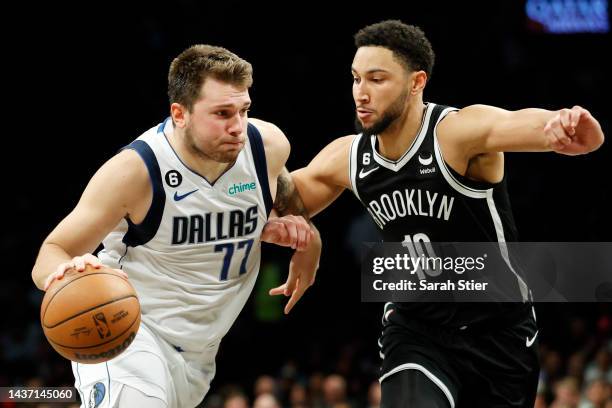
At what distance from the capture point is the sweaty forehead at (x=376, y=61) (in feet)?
15.9

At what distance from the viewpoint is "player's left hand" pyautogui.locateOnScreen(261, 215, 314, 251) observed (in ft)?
16.0

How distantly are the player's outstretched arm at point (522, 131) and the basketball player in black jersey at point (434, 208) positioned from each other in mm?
10

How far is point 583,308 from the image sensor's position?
10.7m

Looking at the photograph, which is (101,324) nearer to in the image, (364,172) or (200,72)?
(200,72)

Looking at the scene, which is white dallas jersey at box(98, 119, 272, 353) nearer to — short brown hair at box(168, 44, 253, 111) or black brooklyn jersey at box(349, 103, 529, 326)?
short brown hair at box(168, 44, 253, 111)

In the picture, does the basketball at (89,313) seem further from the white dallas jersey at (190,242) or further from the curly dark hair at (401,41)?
the curly dark hair at (401,41)

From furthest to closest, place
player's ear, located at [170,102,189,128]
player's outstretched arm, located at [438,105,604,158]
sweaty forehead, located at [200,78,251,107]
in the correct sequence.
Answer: player's ear, located at [170,102,189,128], sweaty forehead, located at [200,78,251,107], player's outstretched arm, located at [438,105,604,158]

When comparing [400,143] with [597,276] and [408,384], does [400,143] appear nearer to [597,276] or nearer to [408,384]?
[408,384]

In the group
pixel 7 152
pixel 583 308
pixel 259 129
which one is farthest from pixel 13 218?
pixel 259 129

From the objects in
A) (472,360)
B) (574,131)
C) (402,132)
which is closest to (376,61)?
(402,132)

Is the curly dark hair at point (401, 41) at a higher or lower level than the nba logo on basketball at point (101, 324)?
higher

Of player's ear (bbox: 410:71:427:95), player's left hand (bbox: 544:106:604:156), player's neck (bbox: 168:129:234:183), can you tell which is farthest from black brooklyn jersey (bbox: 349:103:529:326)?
player's neck (bbox: 168:129:234:183)

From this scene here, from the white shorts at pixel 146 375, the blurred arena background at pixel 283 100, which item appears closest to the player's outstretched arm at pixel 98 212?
the white shorts at pixel 146 375

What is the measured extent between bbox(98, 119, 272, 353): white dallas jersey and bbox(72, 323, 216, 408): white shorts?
0.07m
